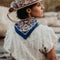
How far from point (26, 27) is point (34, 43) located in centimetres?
7

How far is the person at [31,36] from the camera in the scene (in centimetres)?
63

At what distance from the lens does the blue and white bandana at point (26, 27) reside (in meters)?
0.63

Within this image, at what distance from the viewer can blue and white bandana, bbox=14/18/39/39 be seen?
634 millimetres

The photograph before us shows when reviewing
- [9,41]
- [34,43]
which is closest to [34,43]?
[34,43]

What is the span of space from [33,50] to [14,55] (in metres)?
0.09

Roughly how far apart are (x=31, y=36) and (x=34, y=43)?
30 mm

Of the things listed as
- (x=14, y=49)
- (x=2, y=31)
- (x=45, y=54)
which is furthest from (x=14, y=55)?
(x=2, y=31)

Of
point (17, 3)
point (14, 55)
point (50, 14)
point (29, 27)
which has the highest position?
point (50, 14)

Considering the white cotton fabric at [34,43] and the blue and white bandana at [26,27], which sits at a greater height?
the blue and white bandana at [26,27]

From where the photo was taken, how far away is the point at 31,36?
638 mm

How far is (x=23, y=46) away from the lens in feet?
A: 2.12

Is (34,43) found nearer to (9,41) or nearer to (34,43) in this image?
(34,43)

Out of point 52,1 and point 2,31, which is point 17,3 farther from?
point 52,1

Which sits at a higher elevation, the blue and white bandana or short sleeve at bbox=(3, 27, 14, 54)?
the blue and white bandana
